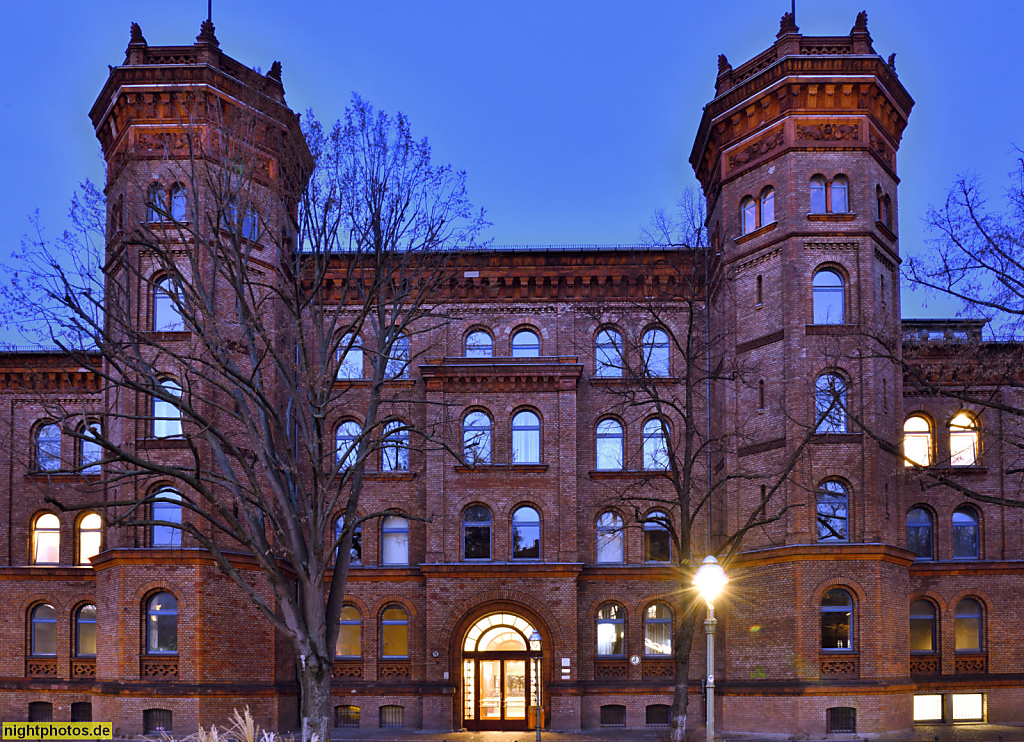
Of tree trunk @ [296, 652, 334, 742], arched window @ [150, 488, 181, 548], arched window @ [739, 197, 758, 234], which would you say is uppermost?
arched window @ [739, 197, 758, 234]

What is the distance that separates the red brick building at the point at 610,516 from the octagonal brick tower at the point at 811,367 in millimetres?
84

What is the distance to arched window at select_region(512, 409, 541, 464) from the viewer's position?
3472 centimetres

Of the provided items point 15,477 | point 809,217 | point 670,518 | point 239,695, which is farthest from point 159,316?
point 809,217

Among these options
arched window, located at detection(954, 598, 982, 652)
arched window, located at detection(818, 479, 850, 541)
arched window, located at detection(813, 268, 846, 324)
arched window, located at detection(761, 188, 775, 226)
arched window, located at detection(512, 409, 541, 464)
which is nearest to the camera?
arched window, located at detection(818, 479, 850, 541)

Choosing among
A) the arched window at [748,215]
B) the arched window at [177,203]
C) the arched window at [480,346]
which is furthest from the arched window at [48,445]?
the arched window at [748,215]

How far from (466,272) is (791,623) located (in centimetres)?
1474

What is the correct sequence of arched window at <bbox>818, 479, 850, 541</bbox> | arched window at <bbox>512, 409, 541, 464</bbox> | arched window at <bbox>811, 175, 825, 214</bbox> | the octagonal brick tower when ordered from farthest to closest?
arched window at <bbox>512, 409, 541, 464</bbox> < arched window at <bbox>811, 175, 825, 214</bbox> < arched window at <bbox>818, 479, 850, 541</bbox> < the octagonal brick tower

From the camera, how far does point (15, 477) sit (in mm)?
36562

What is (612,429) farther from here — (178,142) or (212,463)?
(178,142)

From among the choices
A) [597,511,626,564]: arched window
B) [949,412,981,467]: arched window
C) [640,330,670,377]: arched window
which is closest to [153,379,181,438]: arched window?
[597,511,626,564]: arched window

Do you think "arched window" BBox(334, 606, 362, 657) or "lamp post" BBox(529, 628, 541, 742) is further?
"arched window" BBox(334, 606, 362, 657)

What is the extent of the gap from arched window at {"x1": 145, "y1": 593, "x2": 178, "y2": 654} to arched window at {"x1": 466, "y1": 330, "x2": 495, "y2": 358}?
12.0 meters

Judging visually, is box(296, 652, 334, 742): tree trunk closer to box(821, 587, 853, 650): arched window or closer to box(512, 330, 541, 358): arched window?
box(821, 587, 853, 650): arched window

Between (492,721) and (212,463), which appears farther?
(492,721)
